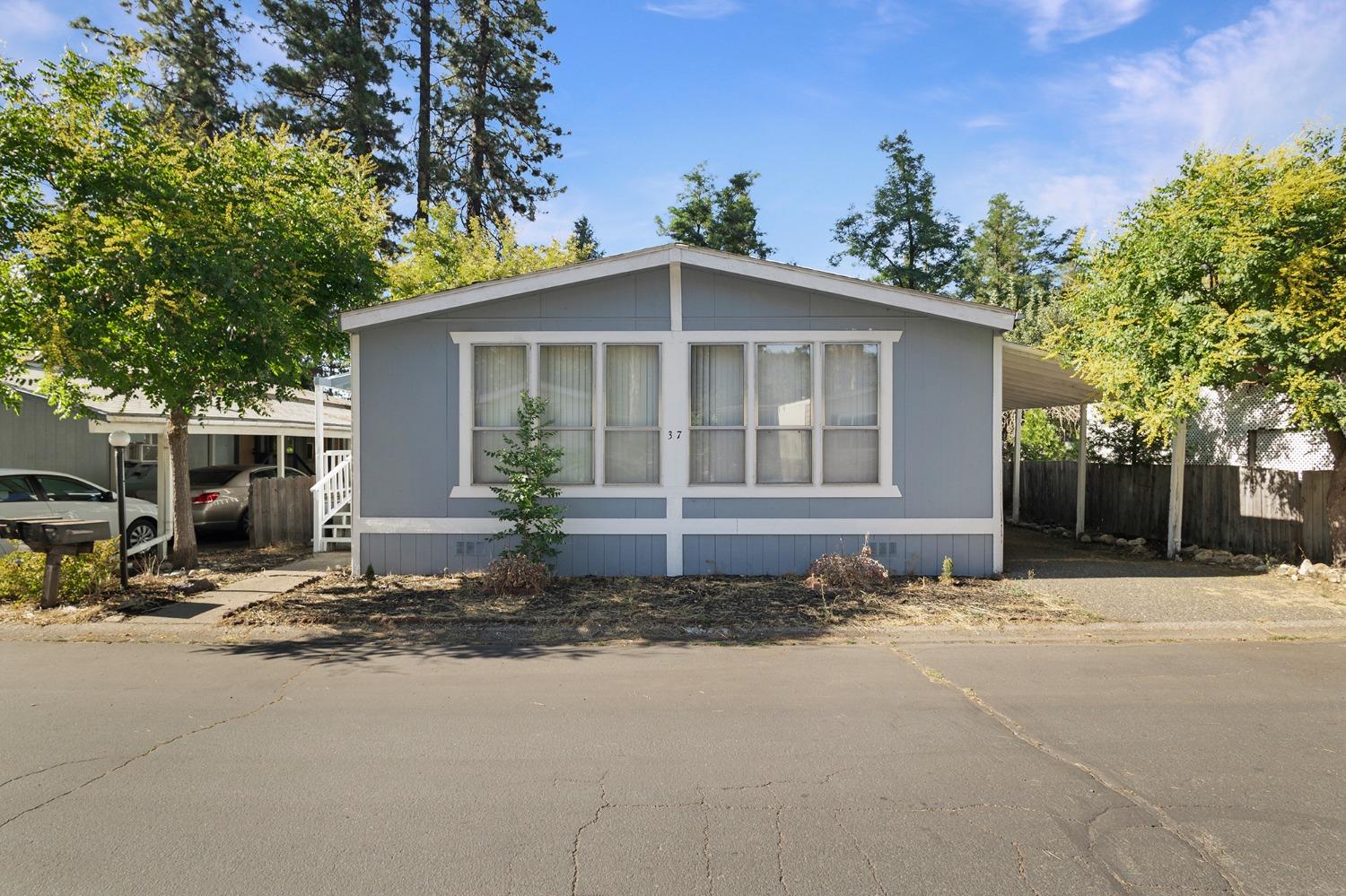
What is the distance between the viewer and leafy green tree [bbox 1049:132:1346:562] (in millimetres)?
8047

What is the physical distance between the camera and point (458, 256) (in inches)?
818

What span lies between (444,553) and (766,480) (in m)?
4.08

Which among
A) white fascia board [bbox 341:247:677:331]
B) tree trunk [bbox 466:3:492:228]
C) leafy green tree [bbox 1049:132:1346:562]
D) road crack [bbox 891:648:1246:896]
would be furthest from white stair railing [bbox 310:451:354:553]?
tree trunk [bbox 466:3:492:228]

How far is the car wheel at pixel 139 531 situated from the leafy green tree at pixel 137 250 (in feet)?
11.0

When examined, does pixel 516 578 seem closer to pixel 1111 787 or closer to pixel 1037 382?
pixel 1111 787

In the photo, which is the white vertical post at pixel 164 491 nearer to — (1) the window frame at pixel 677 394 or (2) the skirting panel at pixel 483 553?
(2) the skirting panel at pixel 483 553

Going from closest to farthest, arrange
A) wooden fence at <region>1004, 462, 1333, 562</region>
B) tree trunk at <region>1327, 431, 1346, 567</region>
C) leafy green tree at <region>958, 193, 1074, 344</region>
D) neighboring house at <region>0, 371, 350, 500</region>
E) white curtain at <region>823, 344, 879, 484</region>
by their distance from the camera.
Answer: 1. tree trunk at <region>1327, 431, 1346, 567</region>
2. white curtain at <region>823, 344, 879, 484</region>
3. wooden fence at <region>1004, 462, 1333, 562</region>
4. neighboring house at <region>0, 371, 350, 500</region>
5. leafy green tree at <region>958, 193, 1074, 344</region>

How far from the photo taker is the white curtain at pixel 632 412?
9.68 m

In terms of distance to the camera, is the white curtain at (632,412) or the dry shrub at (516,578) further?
the white curtain at (632,412)

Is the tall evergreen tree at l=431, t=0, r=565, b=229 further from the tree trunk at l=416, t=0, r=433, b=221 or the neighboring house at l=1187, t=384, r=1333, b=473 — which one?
the neighboring house at l=1187, t=384, r=1333, b=473

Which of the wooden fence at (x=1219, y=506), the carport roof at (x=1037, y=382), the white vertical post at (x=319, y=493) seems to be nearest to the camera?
the wooden fence at (x=1219, y=506)

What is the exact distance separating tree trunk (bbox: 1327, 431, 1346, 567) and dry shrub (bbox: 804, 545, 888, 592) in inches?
209

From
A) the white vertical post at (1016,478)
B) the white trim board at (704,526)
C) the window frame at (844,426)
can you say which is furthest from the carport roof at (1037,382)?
the white trim board at (704,526)

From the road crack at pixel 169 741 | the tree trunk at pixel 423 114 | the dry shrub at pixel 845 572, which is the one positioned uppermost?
the tree trunk at pixel 423 114
